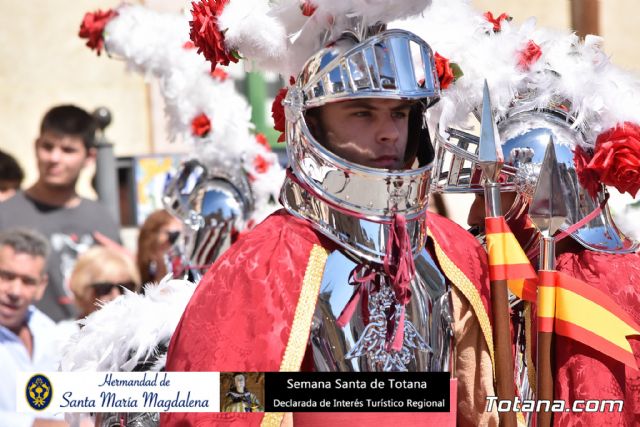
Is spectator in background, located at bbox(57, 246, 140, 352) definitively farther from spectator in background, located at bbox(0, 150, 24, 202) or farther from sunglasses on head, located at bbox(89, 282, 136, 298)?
spectator in background, located at bbox(0, 150, 24, 202)

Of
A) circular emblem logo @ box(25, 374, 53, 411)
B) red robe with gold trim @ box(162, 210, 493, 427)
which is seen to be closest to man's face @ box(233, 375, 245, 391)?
red robe with gold trim @ box(162, 210, 493, 427)

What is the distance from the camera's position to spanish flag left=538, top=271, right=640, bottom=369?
120 inches

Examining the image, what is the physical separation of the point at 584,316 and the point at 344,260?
713mm

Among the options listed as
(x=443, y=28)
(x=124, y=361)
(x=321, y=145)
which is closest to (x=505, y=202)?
(x=443, y=28)

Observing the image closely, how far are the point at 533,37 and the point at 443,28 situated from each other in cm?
34

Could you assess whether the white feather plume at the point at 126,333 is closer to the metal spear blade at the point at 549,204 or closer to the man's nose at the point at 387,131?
the man's nose at the point at 387,131

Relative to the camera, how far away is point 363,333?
281cm

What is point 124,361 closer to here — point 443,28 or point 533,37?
point 443,28

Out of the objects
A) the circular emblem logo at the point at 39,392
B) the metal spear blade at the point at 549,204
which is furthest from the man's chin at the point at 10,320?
the metal spear blade at the point at 549,204

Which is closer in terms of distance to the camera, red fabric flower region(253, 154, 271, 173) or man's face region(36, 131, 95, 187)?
red fabric flower region(253, 154, 271, 173)

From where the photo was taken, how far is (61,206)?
5.96m

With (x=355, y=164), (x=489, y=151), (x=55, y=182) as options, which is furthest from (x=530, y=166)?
(x=55, y=182)

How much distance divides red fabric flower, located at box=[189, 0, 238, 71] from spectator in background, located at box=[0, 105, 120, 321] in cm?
286

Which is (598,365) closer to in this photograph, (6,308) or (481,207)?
(481,207)
